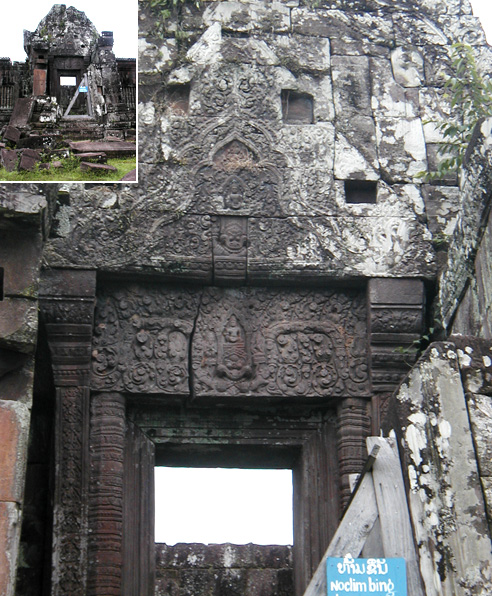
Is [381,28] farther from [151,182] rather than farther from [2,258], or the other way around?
[2,258]

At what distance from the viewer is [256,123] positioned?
31.4ft

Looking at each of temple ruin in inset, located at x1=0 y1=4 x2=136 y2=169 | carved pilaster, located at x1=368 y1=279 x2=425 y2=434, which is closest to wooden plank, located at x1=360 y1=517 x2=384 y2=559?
carved pilaster, located at x1=368 y1=279 x2=425 y2=434

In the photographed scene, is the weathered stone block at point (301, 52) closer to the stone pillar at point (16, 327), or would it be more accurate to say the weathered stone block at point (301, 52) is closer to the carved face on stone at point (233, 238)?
the carved face on stone at point (233, 238)

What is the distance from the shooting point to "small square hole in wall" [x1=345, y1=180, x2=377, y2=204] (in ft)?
31.3

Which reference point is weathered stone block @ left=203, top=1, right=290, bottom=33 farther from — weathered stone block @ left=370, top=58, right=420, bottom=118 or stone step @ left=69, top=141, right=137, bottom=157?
stone step @ left=69, top=141, right=137, bottom=157

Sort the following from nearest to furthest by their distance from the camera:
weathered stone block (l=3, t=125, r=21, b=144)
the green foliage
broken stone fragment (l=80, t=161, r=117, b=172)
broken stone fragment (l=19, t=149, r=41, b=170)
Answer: broken stone fragment (l=19, t=149, r=41, b=170) < weathered stone block (l=3, t=125, r=21, b=144) < broken stone fragment (l=80, t=161, r=117, b=172) < the green foliage

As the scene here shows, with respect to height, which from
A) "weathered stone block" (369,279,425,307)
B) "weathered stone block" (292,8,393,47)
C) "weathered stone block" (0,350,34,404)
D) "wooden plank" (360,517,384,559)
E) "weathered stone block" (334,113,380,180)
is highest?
"weathered stone block" (292,8,393,47)

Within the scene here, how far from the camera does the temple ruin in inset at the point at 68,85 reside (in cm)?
898

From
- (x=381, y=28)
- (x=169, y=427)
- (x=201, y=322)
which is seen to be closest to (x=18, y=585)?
(x=169, y=427)

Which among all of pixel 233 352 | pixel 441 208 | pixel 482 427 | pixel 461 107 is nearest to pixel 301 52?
pixel 461 107

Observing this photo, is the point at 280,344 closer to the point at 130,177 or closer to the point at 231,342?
the point at 231,342

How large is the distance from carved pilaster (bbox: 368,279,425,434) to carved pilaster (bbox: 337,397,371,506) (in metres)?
0.19

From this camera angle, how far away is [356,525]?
21.9 ft

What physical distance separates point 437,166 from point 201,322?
2298mm
